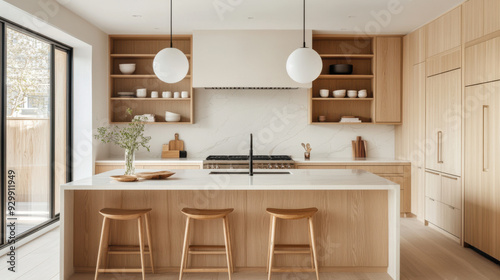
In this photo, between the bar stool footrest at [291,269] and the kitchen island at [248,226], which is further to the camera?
the kitchen island at [248,226]

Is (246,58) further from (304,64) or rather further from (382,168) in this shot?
(382,168)

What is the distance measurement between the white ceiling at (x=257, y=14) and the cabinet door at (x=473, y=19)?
0.17 metres

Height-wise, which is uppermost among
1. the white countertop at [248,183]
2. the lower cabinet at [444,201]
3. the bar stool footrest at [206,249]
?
the white countertop at [248,183]

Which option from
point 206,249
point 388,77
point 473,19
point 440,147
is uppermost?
point 473,19

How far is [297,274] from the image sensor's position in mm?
3211

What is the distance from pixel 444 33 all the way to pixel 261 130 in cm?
275

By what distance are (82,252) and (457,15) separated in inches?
177

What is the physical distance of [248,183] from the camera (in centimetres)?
293

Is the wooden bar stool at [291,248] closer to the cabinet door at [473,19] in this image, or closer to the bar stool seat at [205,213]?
the bar stool seat at [205,213]

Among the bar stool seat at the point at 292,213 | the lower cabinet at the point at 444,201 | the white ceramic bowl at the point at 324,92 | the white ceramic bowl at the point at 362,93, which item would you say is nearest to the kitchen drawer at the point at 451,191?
the lower cabinet at the point at 444,201

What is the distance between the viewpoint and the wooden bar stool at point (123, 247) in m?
2.95

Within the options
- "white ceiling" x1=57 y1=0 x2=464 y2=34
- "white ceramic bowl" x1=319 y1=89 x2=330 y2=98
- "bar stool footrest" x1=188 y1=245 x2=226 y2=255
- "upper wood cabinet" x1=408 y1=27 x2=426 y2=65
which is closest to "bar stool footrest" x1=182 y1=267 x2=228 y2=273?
"bar stool footrest" x1=188 y1=245 x2=226 y2=255

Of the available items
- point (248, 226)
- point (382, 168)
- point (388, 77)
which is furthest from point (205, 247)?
point (388, 77)

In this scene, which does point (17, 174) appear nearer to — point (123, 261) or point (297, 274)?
point (123, 261)
